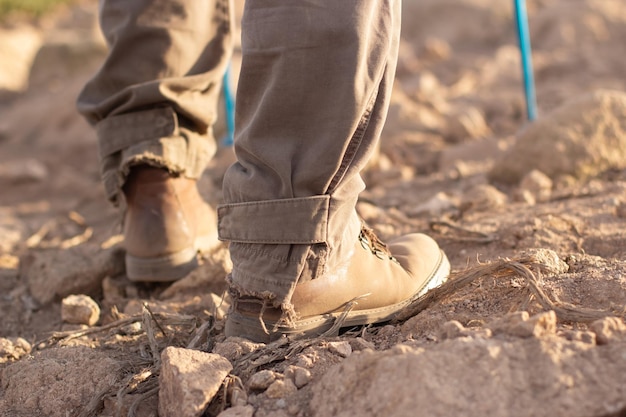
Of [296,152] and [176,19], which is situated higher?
[176,19]

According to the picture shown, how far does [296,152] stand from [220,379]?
1.29ft

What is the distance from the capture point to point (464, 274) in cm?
147

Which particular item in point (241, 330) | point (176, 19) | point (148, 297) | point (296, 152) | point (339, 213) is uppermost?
point (176, 19)

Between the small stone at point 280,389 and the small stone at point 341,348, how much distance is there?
123 millimetres

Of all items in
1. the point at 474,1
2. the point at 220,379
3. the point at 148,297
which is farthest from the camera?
the point at 474,1

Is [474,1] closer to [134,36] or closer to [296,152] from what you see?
[134,36]

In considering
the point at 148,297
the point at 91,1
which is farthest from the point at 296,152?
the point at 91,1

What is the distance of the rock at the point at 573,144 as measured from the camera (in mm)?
2598

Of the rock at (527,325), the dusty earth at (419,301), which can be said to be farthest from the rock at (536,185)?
the rock at (527,325)

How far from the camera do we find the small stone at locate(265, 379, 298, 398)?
1.20 m

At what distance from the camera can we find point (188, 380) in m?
1.19

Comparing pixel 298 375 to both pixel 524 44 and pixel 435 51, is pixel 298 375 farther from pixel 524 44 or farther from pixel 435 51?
pixel 435 51

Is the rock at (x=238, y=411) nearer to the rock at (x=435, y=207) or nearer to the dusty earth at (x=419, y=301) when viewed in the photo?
the dusty earth at (x=419, y=301)

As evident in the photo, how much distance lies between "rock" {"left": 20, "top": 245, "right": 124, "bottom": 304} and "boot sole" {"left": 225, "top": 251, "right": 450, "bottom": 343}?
69 centimetres
